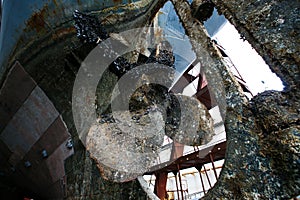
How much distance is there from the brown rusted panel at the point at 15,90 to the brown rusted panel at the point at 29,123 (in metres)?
0.10

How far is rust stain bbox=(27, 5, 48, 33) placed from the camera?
11.8 feet

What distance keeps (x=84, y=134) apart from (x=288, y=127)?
2.34 metres

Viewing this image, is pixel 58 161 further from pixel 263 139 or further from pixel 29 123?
pixel 263 139

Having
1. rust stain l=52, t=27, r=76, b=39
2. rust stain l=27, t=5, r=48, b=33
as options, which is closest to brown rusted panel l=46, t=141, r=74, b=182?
rust stain l=52, t=27, r=76, b=39

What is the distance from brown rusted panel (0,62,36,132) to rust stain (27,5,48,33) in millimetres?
701

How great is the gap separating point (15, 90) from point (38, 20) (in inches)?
49.4

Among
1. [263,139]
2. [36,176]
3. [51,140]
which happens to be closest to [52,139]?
[51,140]

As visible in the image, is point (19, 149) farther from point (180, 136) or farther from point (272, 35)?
point (272, 35)

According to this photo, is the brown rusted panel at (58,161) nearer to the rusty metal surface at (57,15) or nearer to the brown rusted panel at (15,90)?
the brown rusted panel at (15,90)

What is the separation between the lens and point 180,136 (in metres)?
2.40

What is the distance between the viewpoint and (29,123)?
159 inches

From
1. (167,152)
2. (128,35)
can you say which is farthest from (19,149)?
(167,152)

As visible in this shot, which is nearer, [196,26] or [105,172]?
[105,172]

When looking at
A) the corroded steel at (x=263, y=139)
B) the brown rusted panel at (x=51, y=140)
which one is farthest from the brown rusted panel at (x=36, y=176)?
the corroded steel at (x=263, y=139)
